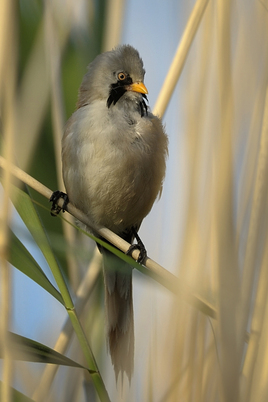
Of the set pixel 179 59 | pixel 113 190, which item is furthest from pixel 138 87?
pixel 113 190

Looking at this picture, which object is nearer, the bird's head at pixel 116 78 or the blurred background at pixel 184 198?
the blurred background at pixel 184 198

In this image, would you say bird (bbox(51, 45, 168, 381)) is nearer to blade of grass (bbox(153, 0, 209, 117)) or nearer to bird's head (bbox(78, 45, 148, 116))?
bird's head (bbox(78, 45, 148, 116))

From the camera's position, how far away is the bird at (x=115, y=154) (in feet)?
8.00

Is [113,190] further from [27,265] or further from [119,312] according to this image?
[27,265]

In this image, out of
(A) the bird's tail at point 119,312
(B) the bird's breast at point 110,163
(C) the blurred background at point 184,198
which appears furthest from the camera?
(B) the bird's breast at point 110,163

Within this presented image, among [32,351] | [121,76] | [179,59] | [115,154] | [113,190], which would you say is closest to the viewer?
[32,351]

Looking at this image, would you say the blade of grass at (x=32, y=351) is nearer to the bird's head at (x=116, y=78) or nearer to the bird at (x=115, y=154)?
Answer: the bird at (x=115, y=154)

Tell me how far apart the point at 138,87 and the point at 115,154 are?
436 millimetres

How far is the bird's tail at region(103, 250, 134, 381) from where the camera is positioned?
2.08m

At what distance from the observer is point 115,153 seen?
95.3 inches

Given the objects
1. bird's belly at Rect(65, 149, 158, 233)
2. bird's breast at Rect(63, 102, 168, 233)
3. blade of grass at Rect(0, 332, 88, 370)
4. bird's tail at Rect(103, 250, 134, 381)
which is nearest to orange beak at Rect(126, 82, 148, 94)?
bird's breast at Rect(63, 102, 168, 233)

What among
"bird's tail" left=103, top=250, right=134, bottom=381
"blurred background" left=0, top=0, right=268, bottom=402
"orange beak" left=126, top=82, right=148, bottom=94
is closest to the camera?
"blurred background" left=0, top=0, right=268, bottom=402

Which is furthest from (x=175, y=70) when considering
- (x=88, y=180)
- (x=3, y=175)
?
(x=3, y=175)

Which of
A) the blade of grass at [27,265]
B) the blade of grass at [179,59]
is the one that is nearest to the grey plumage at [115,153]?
the blade of grass at [179,59]
